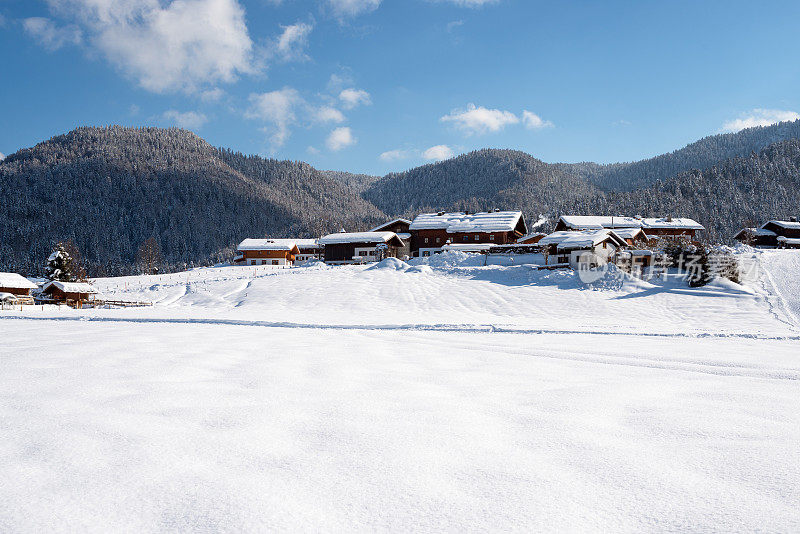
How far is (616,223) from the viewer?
67.4 meters

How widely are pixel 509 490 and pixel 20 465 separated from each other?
3296mm

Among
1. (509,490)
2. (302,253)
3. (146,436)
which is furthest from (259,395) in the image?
(302,253)

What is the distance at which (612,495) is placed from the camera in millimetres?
2525

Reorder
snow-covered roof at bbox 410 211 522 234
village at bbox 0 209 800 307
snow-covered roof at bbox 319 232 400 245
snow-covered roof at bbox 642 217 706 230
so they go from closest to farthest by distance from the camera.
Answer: village at bbox 0 209 800 307, snow-covered roof at bbox 410 211 522 234, snow-covered roof at bbox 319 232 400 245, snow-covered roof at bbox 642 217 706 230

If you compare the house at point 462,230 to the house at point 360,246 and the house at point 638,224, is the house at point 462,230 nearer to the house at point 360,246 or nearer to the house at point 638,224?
the house at point 360,246

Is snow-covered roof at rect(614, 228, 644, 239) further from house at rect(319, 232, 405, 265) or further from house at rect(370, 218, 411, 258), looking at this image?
house at rect(319, 232, 405, 265)

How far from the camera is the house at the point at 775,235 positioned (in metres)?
64.8

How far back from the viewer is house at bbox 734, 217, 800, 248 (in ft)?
213

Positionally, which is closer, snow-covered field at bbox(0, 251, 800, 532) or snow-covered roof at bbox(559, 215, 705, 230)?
snow-covered field at bbox(0, 251, 800, 532)

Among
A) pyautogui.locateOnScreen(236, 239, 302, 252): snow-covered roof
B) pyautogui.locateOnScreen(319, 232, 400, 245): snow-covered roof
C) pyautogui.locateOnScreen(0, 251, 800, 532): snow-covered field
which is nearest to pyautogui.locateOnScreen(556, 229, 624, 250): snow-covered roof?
pyautogui.locateOnScreen(319, 232, 400, 245): snow-covered roof

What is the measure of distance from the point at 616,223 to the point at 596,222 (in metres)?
5.34

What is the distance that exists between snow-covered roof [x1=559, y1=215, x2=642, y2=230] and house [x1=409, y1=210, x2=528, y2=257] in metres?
7.51

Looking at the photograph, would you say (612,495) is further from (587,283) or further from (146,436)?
(587,283)

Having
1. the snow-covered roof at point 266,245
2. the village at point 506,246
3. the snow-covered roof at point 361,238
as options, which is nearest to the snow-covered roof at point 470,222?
the village at point 506,246
